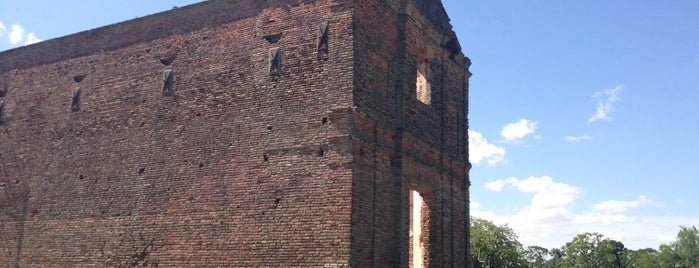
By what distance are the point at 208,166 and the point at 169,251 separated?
175 cm

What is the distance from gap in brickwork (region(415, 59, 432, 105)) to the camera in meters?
13.5

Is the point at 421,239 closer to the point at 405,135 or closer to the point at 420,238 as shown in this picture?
→ the point at 420,238

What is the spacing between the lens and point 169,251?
11945 mm

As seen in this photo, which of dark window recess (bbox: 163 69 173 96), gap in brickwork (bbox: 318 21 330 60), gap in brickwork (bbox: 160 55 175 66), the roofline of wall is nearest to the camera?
gap in brickwork (bbox: 318 21 330 60)

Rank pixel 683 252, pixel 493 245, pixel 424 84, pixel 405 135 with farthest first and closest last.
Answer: pixel 683 252
pixel 493 245
pixel 424 84
pixel 405 135

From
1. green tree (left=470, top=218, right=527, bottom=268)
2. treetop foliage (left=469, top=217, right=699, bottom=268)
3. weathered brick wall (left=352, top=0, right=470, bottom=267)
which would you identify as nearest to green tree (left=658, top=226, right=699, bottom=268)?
treetop foliage (left=469, top=217, right=699, bottom=268)

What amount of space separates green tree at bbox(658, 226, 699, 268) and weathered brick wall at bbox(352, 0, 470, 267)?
5685 centimetres

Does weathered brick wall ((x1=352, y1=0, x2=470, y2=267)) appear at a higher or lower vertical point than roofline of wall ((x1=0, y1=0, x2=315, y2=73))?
lower

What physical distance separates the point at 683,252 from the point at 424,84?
59.1 metres

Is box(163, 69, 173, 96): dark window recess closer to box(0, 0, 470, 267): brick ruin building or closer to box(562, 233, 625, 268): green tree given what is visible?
box(0, 0, 470, 267): brick ruin building

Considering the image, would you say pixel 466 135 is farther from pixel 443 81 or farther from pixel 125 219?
pixel 125 219

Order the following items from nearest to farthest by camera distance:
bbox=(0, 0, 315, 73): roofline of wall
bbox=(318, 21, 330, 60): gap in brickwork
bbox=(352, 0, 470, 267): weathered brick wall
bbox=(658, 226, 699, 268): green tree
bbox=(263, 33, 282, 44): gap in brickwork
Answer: bbox=(352, 0, 470, 267): weathered brick wall → bbox=(318, 21, 330, 60): gap in brickwork → bbox=(263, 33, 282, 44): gap in brickwork → bbox=(0, 0, 315, 73): roofline of wall → bbox=(658, 226, 699, 268): green tree

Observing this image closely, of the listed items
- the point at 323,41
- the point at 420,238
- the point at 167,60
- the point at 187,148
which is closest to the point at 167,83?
the point at 167,60

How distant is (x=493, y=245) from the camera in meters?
40.1
